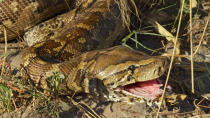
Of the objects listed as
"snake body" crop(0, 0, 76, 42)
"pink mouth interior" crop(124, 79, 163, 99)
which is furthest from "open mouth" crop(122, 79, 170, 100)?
"snake body" crop(0, 0, 76, 42)

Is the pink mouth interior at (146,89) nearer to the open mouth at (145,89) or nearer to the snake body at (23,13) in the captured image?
the open mouth at (145,89)

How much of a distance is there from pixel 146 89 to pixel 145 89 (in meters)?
0.01

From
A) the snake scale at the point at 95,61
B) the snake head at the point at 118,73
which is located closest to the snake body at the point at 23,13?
the snake scale at the point at 95,61

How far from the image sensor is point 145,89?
4.12 m

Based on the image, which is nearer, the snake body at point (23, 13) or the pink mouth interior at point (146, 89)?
the pink mouth interior at point (146, 89)

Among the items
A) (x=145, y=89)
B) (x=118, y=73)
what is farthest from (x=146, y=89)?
(x=118, y=73)

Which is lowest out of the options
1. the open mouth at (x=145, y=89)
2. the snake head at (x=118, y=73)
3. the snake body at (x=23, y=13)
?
the open mouth at (x=145, y=89)

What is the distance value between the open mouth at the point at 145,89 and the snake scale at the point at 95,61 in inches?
0.6

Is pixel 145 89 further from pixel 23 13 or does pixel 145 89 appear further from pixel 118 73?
pixel 23 13

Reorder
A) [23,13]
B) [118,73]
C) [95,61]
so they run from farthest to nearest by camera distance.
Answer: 1. [23,13]
2. [95,61]
3. [118,73]

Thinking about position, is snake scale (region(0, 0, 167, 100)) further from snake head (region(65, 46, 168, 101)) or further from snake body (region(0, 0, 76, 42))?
snake body (region(0, 0, 76, 42))

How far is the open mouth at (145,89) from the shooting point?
400cm

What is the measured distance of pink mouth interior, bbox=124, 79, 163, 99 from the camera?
400cm

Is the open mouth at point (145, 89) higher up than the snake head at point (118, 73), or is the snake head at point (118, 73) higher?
the snake head at point (118, 73)
